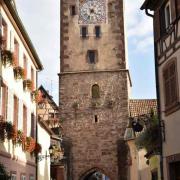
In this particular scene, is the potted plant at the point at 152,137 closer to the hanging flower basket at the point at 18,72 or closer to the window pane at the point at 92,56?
the hanging flower basket at the point at 18,72

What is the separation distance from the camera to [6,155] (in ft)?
53.7

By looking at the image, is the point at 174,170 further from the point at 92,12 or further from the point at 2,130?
the point at 92,12

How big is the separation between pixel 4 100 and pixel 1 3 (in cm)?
319

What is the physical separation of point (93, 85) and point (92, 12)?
6.65m

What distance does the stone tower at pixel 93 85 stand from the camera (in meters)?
40.5

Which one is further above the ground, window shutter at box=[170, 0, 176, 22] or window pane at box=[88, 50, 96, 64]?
window pane at box=[88, 50, 96, 64]

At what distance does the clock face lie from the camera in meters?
43.8

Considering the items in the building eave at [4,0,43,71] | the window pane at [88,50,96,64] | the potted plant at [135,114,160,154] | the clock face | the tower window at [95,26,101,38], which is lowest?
the potted plant at [135,114,160,154]

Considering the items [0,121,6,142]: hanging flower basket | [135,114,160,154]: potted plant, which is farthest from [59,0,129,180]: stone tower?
[0,121,6,142]: hanging flower basket

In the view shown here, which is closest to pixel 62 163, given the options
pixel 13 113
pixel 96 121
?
pixel 96 121

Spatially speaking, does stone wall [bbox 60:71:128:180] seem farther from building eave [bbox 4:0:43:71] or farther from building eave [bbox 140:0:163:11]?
building eave [bbox 140:0:163:11]

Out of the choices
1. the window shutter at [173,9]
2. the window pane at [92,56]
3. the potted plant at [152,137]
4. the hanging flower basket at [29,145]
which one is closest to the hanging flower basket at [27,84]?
the hanging flower basket at [29,145]

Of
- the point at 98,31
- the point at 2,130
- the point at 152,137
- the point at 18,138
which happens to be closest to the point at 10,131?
the point at 2,130

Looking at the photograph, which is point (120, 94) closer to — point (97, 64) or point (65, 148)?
point (97, 64)
